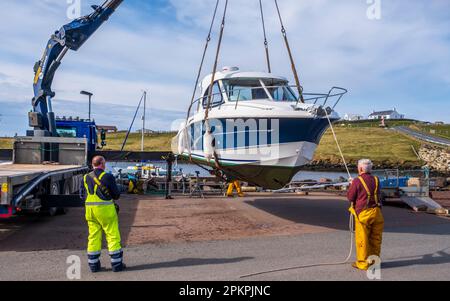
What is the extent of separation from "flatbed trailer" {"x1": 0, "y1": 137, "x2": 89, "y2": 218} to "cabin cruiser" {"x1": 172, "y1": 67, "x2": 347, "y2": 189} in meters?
3.42

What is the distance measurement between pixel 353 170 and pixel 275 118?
156ft

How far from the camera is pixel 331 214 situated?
38.5 feet

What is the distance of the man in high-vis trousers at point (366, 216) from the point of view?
19.6ft

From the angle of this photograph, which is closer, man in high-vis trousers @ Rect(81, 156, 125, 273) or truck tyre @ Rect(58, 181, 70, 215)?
man in high-vis trousers @ Rect(81, 156, 125, 273)

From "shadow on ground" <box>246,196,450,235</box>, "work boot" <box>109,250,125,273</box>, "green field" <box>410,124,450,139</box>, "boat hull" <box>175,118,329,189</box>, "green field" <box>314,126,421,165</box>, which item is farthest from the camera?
"green field" <box>410,124,450,139</box>

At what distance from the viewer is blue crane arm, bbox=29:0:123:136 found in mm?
13375

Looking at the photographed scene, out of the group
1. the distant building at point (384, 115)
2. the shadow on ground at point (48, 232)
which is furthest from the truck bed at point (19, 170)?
the distant building at point (384, 115)

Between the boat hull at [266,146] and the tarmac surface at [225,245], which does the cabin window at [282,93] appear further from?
the tarmac surface at [225,245]

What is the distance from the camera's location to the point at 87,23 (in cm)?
1345

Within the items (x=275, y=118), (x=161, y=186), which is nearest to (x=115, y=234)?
(x=275, y=118)

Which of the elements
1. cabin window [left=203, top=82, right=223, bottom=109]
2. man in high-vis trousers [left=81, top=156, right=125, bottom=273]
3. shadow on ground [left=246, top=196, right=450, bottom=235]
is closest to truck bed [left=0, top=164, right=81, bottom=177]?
man in high-vis trousers [left=81, top=156, right=125, bottom=273]

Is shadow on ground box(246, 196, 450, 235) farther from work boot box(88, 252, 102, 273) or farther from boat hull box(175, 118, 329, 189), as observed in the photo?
work boot box(88, 252, 102, 273)

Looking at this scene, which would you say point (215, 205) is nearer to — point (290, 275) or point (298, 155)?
point (298, 155)

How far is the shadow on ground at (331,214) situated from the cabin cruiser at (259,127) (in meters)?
1.71
